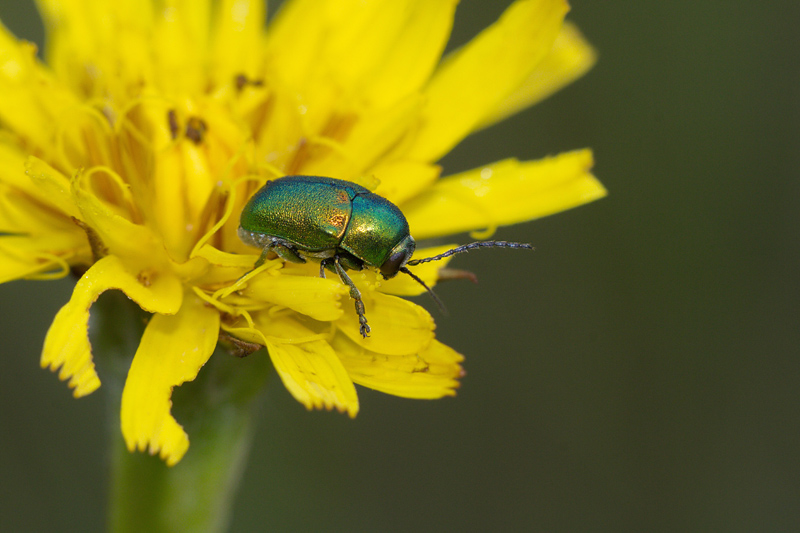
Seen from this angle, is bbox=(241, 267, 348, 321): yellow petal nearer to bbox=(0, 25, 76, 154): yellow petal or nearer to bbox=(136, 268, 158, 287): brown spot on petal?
bbox=(136, 268, 158, 287): brown spot on petal

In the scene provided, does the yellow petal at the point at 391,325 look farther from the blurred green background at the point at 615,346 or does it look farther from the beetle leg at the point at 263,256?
the blurred green background at the point at 615,346

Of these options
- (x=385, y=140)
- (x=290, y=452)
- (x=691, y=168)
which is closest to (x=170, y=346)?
(x=385, y=140)

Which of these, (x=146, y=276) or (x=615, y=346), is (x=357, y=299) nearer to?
(x=146, y=276)

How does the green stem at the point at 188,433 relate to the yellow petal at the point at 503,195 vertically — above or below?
below

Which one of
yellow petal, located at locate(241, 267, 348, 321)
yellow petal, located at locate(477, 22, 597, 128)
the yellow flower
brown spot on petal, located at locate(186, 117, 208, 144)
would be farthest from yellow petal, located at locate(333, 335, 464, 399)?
yellow petal, located at locate(477, 22, 597, 128)

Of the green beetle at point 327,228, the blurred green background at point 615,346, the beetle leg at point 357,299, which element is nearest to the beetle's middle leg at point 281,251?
the green beetle at point 327,228
